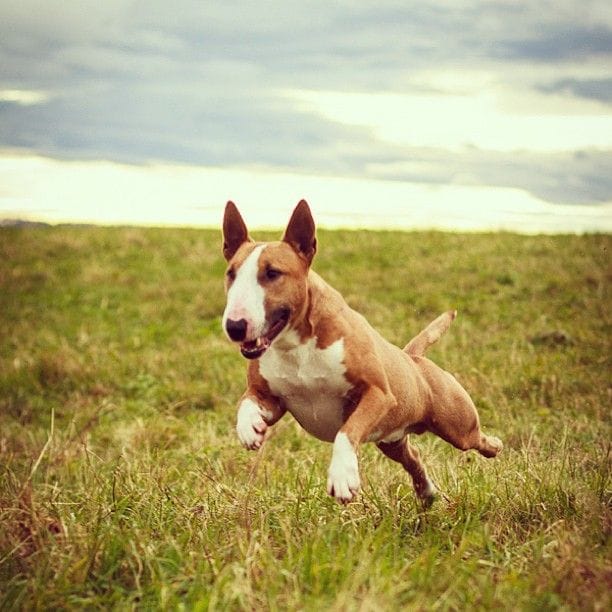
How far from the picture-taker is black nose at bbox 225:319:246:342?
3824 mm

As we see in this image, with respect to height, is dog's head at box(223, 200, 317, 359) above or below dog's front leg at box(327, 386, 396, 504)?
above

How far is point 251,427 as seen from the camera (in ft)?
13.9

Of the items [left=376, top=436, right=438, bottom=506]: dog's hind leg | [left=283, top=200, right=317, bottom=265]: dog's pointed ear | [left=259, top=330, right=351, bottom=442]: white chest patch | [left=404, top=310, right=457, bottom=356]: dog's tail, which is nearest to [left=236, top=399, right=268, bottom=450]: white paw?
[left=259, top=330, right=351, bottom=442]: white chest patch

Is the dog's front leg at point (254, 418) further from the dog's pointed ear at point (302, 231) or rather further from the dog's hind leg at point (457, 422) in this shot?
the dog's hind leg at point (457, 422)

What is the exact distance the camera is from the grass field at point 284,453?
3.45m

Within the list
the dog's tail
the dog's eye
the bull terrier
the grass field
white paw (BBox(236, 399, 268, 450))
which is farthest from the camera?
the dog's tail

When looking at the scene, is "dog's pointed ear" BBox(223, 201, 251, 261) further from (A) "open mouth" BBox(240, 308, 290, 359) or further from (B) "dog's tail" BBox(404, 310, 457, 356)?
(B) "dog's tail" BBox(404, 310, 457, 356)

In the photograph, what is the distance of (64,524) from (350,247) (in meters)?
12.4

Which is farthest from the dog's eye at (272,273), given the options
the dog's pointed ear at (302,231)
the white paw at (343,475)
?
the white paw at (343,475)

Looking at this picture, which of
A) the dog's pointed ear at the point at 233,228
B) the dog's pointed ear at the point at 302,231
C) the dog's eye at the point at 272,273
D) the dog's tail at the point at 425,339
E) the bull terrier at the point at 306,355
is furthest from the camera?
the dog's tail at the point at 425,339

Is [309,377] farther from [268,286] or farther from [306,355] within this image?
[268,286]

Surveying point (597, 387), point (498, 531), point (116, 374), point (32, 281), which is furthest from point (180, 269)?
point (498, 531)

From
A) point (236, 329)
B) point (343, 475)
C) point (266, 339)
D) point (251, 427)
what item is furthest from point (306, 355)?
point (343, 475)

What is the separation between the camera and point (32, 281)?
15.4m
